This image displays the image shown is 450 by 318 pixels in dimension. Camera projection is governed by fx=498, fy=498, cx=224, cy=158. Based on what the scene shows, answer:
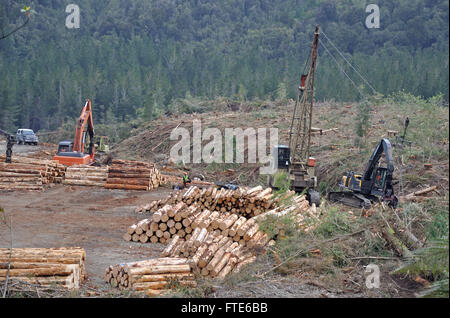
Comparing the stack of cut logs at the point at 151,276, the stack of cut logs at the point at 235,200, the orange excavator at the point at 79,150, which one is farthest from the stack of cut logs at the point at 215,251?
the orange excavator at the point at 79,150

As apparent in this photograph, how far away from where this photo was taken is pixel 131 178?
869 inches

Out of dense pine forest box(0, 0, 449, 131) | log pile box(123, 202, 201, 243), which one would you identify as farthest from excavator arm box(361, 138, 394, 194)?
dense pine forest box(0, 0, 449, 131)

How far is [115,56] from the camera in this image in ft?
304

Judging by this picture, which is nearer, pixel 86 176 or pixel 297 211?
pixel 297 211

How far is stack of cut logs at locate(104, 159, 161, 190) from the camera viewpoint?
21.8 meters

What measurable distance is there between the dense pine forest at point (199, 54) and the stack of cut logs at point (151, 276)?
1293 inches

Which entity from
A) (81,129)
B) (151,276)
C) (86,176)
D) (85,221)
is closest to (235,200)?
(85,221)

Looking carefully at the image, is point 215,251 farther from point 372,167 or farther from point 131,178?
point 131,178

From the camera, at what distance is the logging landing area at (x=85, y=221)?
12.2 m

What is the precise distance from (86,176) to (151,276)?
14.2m

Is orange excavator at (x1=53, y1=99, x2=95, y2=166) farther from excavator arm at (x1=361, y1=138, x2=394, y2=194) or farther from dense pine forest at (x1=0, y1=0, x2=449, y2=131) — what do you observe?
dense pine forest at (x1=0, y1=0, x2=449, y2=131)

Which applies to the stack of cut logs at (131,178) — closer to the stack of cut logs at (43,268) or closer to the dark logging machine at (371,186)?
the dark logging machine at (371,186)
